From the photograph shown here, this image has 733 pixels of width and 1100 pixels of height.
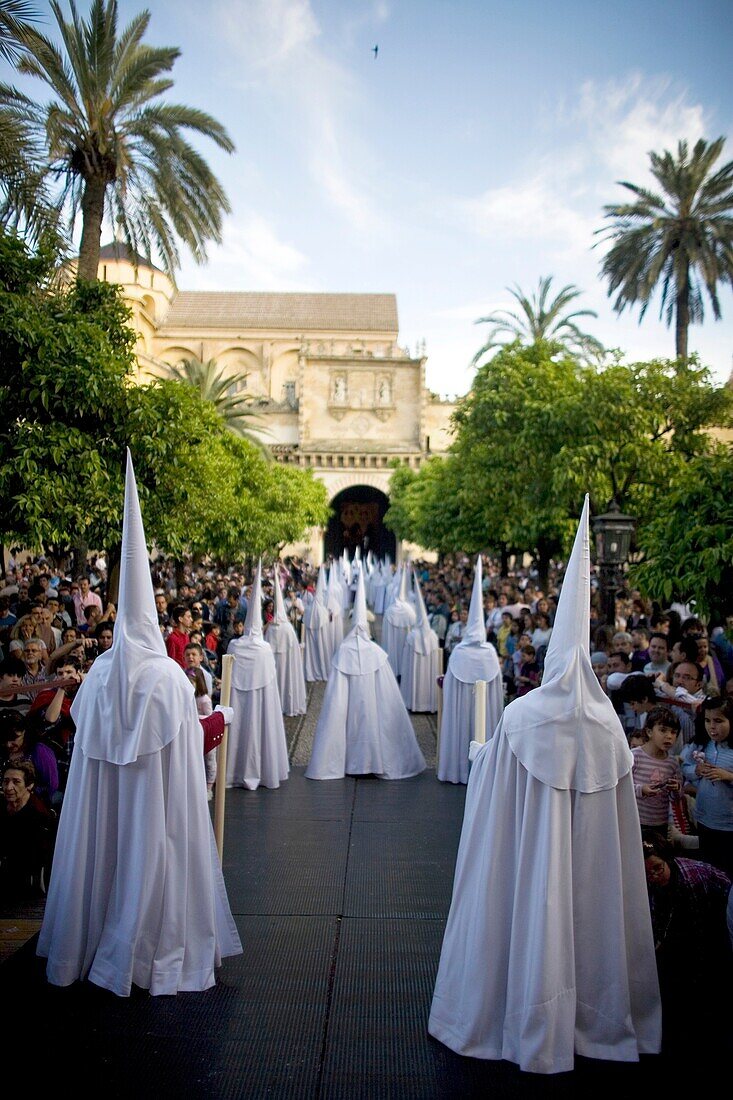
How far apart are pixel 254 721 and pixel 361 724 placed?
1237 mm

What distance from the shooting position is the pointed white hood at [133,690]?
425cm

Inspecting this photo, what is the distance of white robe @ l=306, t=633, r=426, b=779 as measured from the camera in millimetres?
9258

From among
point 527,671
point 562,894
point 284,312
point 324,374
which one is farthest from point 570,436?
point 284,312

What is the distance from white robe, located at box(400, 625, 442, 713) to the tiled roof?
158ft

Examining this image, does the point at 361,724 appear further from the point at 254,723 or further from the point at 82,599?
the point at 82,599

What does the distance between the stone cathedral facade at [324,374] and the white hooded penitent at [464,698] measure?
3754 cm

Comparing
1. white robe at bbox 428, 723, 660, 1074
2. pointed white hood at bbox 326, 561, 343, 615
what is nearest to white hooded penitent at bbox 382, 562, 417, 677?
pointed white hood at bbox 326, 561, 343, 615

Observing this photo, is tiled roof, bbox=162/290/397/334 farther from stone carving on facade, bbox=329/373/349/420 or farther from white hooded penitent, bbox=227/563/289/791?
white hooded penitent, bbox=227/563/289/791

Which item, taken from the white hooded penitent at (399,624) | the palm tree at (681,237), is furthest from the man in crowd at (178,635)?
the palm tree at (681,237)

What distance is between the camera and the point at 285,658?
12867mm

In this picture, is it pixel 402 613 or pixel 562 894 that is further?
pixel 402 613

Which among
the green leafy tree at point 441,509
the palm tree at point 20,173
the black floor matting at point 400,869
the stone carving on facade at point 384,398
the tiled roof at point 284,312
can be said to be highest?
the tiled roof at point 284,312

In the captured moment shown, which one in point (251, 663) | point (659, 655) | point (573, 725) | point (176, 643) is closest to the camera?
point (573, 725)

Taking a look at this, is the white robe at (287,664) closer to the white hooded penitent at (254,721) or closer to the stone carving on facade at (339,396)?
the white hooded penitent at (254,721)
